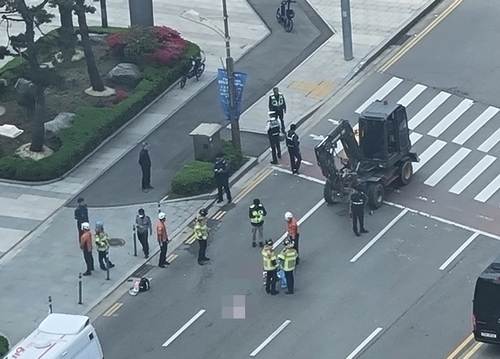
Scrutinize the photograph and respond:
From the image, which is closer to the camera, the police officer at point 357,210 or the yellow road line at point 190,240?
the police officer at point 357,210

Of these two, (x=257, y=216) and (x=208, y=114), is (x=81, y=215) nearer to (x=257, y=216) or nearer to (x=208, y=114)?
(x=257, y=216)

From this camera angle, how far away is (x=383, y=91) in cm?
5097

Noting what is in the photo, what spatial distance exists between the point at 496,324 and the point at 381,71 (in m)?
20.0

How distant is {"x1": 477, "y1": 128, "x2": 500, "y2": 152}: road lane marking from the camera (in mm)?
46531

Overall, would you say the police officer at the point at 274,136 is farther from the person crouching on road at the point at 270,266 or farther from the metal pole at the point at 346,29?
the person crouching on road at the point at 270,266

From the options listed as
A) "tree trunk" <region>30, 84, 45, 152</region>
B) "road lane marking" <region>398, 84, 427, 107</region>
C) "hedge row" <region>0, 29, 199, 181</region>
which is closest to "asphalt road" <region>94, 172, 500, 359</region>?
"hedge row" <region>0, 29, 199, 181</region>

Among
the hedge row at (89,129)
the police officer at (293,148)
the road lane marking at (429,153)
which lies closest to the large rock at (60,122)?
the hedge row at (89,129)

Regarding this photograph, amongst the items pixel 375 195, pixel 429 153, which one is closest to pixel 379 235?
pixel 375 195

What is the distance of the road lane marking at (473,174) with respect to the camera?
145 feet

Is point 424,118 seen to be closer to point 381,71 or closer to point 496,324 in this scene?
point 381,71

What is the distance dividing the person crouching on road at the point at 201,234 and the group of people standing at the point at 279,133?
202 inches

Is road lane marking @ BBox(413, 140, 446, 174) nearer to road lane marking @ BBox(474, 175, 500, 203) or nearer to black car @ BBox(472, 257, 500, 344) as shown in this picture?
road lane marking @ BBox(474, 175, 500, 203)

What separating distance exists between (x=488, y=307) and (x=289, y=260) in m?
6.49

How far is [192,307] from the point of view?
128 ft
